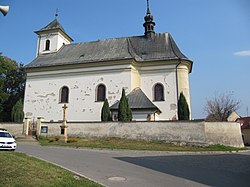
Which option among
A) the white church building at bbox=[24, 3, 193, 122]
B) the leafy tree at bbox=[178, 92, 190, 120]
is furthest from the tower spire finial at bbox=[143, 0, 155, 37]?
the leafy tree at bbox=[178, 92, 190, 120]

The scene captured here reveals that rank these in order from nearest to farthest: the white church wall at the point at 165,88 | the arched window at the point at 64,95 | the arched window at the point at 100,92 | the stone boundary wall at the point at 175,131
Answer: the stone boundary wall at the point at 175,131
the white church wall at the point at 165,88
the arched window at the point at 100,92
the arched window at the point at 64,95

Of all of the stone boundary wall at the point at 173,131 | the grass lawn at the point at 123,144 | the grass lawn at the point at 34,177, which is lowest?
the grass lawn at the point at 123,144

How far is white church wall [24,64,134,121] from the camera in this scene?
2809cm

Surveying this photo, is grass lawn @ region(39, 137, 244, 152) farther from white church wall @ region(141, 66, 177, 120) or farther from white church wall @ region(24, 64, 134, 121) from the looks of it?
white church wall @ region(141, 66, 177, 120)

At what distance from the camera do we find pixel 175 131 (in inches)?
792

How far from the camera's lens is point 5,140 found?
1393 centimetres

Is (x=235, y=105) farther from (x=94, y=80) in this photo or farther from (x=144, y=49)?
(x=94, y=80)

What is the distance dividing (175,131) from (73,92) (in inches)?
584

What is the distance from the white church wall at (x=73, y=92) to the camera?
28.1 meters

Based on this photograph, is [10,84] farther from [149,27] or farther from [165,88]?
[165,88]

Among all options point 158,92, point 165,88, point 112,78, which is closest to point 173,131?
point 165,88

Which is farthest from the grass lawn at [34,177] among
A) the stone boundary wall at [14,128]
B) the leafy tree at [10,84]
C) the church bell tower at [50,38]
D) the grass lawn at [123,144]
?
the leafy tree at [10,84]

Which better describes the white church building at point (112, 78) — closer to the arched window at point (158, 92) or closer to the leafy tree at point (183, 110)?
the arched window at point (158, 92)

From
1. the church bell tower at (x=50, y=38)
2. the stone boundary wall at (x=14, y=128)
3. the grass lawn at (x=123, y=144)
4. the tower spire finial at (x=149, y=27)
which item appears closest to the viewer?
the grass lawn at (x=123, y=144)
